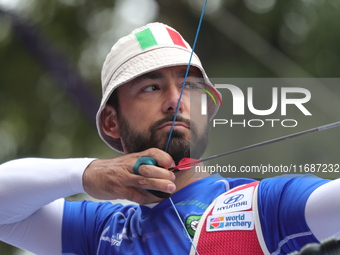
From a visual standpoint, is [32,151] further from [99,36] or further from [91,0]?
[91,0]

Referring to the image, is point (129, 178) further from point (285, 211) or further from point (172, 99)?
point (285, 211)

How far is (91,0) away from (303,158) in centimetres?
238

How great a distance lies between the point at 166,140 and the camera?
35.3 inches

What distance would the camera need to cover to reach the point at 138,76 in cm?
99

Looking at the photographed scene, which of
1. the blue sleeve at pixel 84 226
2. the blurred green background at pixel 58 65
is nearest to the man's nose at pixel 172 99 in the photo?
the blue sleeve at pixel 84 226

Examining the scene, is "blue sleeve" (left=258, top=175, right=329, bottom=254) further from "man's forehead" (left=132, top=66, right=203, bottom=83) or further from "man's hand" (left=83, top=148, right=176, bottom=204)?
"man's forehead" (left=132, top=66, right=203, bottom=83)

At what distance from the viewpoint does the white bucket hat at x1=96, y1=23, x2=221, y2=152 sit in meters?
0.96

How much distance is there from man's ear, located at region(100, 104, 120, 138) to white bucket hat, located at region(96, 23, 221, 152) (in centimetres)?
2

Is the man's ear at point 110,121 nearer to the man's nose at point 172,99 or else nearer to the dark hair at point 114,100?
the dark hair at point 114,100

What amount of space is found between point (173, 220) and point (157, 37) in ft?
1.12

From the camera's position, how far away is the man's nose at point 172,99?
2.89ft

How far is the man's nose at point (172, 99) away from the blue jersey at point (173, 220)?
0.45 ft

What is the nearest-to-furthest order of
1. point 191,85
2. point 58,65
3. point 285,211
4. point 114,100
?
point 285,211
point 191,85
point 114,100
point 58,65


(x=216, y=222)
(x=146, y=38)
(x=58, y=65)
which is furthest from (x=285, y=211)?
(x=58, y=65)
